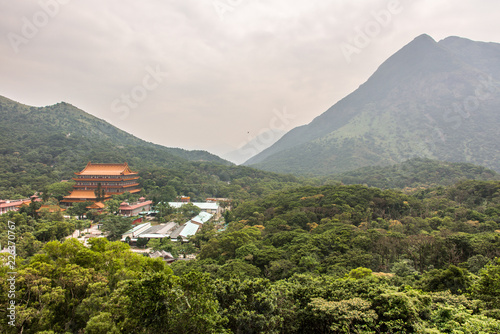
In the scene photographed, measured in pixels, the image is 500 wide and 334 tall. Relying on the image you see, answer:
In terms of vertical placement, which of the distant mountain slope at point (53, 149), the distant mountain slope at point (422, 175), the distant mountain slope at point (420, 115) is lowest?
the distant mountain slope at point (422, 175)

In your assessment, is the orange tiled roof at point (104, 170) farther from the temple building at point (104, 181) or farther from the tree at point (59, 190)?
the tree at point (59, 190)

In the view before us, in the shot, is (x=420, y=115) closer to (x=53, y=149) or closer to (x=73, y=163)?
(x=73, y=163)

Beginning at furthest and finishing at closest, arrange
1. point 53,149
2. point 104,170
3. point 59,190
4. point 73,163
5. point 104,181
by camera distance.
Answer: point 53,149 < point 73,163 < point 104,170 < point 104,181 < point 59,190

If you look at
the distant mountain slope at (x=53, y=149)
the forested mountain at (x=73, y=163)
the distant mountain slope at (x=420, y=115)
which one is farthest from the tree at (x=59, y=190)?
the distant mountain slope at (x=420, y=115)

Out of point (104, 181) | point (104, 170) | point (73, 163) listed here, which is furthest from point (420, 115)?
point (73, 163)

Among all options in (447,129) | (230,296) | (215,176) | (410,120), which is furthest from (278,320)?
(410,120)

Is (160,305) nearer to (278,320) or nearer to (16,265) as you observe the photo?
(278,320)

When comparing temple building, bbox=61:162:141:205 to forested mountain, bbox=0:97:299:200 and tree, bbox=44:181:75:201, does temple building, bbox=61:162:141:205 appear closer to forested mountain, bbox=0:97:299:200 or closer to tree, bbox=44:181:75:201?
tree, bbox=44:181:75:201
